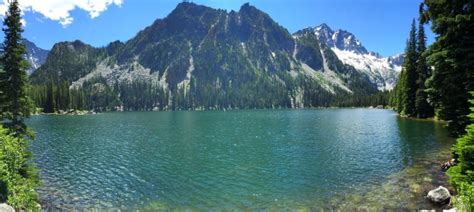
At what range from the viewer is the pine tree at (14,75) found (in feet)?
105

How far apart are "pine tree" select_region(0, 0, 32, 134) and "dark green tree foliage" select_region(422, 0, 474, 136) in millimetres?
39056

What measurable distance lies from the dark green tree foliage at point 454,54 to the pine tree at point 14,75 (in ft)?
128

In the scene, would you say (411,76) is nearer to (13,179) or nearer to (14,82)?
(14,82)

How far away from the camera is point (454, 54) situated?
94.2 ft

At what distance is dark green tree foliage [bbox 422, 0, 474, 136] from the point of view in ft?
92.6

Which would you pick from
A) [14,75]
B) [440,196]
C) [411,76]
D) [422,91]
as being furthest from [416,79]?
[14,75]

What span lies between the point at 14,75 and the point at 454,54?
133ft

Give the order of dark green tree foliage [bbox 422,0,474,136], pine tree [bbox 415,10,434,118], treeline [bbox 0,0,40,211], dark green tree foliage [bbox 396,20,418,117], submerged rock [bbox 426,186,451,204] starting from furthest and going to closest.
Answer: dark green tree foliage [bbox 396,20,418,117] → pine tree [bbox 415,10,434,118] → treeline [bbox 0,0,40,211] → dark green tree foliage [bbox 422,0,474,136] → submerged rock [bbox 426,186,451,204]

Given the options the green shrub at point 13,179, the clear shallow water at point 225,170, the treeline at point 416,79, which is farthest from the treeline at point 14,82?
the treeline at point 416,79

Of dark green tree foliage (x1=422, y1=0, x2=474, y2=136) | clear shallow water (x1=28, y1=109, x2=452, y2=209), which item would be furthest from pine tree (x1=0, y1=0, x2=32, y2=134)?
dark green tree foliage (x1=422, y1=0, x2=474, y2=136)

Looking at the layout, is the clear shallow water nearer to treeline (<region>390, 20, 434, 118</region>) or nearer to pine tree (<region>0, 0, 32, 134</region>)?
pine tree (<region>0, 0, 32, 134</region>)

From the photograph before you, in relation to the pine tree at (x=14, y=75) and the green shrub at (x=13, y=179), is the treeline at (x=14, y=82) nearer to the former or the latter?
the pine tree at (x=14, y=75)

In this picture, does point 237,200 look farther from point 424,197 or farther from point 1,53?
point 1,53

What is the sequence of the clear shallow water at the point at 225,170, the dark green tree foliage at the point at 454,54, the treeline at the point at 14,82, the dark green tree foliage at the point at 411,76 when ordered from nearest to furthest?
the dark green tree foliage at the point at 454,54 < the clear shallow water at the point at 225,170 < the treeline at the point at 14,82 < the dark green tree foliage at the point at 411,76
